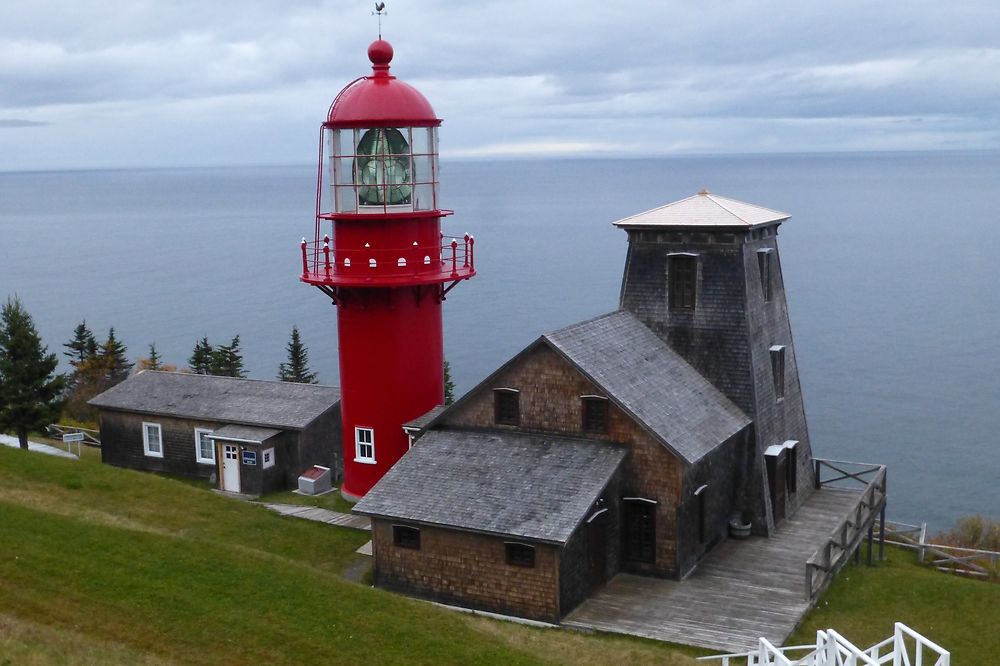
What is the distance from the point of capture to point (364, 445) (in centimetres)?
2694

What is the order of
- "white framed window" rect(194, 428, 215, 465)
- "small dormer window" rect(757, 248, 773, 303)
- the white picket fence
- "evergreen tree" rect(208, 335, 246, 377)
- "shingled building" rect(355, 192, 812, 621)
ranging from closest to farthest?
the white picket fence < "shingled building" rect(355, 192, 812, 621) < "small dormer window" rect(757, 248, 773, 303) < "white framed window" rect(194, 428, 215, 465) < "evergreen tree" rect(208, 335, 246, 377)

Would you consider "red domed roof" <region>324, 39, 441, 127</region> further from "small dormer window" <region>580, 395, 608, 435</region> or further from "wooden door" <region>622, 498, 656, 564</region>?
"wooden door" <region>622, 498, 656, 564</region>

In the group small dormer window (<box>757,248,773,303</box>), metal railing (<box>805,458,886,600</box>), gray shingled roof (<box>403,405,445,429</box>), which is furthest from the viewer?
gray shingled roof (<box>403,405,445,429</box>)

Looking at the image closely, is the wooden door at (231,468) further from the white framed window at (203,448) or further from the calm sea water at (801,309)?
the calm sea water at (801,309)

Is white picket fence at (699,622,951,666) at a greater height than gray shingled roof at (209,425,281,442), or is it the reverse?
white picket fence at (699,622,951,666)

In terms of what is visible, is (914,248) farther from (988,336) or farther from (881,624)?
(881,624)

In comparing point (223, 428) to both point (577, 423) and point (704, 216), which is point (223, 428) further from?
point (704, 216)

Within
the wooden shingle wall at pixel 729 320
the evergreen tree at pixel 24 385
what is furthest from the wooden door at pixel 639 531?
the evergreen tree at pixel 24 385

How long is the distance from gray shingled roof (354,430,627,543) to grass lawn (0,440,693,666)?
194 centimetres

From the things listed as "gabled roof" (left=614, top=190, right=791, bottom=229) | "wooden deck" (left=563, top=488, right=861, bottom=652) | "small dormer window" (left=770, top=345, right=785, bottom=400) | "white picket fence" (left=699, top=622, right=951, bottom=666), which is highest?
"gabled roof" (left=614, top=190, right=791, bottom=229)

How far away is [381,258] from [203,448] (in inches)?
356

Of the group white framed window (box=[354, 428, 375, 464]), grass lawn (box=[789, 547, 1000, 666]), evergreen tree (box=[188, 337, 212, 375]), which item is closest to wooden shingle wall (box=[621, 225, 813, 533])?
grass lawn (box=[789, 547, 1000, 666])

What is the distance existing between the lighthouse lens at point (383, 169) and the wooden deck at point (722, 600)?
34.1 ft

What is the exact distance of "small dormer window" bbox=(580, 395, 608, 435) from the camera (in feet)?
69.3
